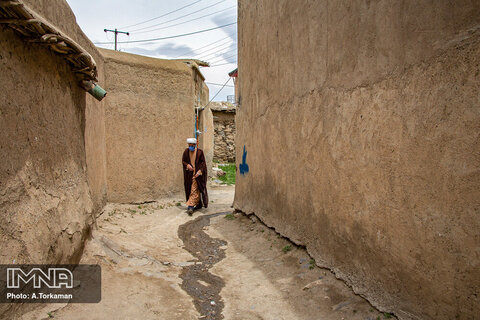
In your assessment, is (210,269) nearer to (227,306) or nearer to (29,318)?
(227,306)

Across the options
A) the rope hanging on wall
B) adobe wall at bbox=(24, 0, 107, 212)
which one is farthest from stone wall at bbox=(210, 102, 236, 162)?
the rope hanging on wall

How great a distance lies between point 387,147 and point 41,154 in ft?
8.05

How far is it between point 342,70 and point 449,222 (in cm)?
148

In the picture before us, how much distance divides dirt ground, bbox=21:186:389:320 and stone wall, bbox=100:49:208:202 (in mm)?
1428

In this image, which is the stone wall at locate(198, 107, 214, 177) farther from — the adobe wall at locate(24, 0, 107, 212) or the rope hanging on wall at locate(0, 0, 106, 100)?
the rope hanging on wall at locate(0, 0, 106, 100)

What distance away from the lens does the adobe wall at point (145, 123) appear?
20.6ft

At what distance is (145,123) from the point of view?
6.76 meters

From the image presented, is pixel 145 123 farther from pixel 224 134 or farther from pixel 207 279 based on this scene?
pixel 224 134

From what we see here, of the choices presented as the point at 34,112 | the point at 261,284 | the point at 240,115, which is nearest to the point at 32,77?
the point at 34,112

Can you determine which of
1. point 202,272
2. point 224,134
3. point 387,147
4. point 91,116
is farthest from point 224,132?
point 387,147

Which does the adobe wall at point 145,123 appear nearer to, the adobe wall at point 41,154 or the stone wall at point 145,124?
the stone wall at point 145,124

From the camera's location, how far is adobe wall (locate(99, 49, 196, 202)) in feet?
20.6

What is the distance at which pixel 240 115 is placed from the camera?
5836mm

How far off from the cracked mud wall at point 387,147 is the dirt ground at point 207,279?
23 centimetres
